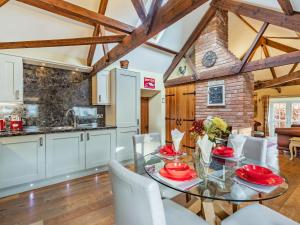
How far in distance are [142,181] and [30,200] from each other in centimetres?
238

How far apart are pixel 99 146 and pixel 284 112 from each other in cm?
827

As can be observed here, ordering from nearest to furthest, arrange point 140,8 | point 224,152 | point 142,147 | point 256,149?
point 224,152 → point 256,149 → point 140,8 → point 142,147

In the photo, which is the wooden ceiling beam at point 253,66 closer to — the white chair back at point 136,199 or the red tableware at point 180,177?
the red tableware at point 180,177

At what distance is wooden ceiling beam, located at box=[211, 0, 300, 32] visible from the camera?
103 inches

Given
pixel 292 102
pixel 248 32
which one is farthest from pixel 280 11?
Answer: pixel 292 102

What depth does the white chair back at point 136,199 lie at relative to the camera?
0.81m

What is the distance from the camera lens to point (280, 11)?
287 centimetres

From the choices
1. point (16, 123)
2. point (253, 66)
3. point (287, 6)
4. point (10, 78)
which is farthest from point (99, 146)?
point (287, 6)

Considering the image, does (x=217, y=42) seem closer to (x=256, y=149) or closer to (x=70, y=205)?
(x=256, y=149)

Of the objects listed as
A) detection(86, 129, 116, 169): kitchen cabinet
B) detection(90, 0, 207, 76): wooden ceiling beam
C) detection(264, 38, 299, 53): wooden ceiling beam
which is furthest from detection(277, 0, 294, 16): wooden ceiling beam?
detection(86, 129, 116, 169): kitchen cabinet

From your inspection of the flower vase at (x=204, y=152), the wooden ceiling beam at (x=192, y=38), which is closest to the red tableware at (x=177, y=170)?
the flower vase at (x=204, y=152)

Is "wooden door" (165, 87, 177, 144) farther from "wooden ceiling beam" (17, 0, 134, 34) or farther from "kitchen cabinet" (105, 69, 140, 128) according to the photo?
"wooden ceiling beam" (17, 0, 134, 34)

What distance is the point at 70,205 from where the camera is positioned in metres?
2.24

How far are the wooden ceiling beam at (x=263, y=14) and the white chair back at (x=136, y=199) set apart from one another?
3.21 metres
